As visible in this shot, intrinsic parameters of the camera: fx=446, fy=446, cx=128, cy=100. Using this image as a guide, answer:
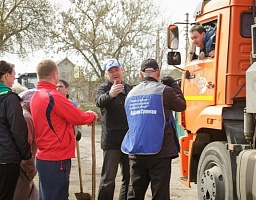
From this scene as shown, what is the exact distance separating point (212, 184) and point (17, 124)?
2.38 m

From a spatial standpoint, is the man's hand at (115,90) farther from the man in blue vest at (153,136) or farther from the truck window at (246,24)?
the truck window at (246,24)

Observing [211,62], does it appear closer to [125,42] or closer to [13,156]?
[13,156]

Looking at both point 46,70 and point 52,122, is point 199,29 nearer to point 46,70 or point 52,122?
point 46,70

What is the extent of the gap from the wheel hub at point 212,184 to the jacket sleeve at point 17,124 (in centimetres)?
220

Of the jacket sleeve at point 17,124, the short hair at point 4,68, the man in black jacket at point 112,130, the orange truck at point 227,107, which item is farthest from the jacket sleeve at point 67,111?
the orange truck at point 227,107

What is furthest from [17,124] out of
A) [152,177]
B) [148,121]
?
[152,177]

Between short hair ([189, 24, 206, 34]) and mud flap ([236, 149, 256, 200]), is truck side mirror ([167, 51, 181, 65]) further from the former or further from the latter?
mud flap ([236, 149, 256, 200])

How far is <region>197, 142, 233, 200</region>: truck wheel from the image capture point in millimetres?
5023

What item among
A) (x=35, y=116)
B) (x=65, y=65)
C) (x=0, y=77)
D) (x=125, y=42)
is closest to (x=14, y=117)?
(x=35, y=116)

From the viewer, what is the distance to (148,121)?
4.58 meters

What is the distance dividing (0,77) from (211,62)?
254 centimetres

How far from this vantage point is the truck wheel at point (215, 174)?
198 inches

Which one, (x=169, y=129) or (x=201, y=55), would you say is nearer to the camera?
(x=169, y=129)

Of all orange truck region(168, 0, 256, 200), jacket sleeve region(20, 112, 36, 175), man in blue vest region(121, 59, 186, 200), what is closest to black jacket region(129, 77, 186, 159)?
man in blue vest region(121, 59, 186, 200)
